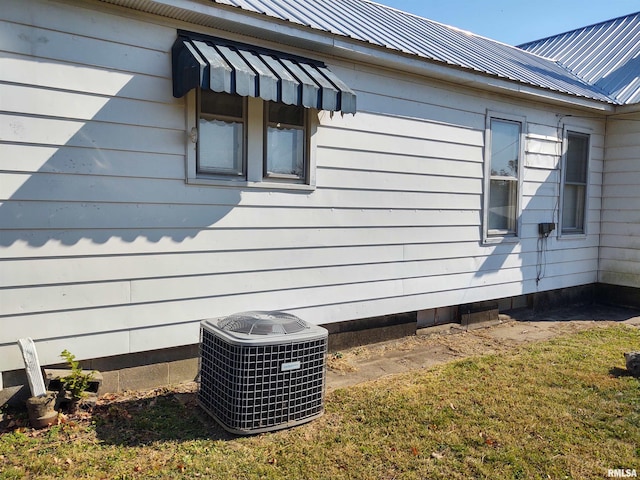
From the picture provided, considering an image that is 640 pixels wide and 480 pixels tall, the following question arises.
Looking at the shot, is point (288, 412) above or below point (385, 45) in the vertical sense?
below

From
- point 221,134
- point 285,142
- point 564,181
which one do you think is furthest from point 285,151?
point 564,181

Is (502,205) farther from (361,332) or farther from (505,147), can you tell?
(361,332)

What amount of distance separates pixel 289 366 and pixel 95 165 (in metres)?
2.12

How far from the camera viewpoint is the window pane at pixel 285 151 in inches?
182

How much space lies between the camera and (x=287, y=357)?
340 centimetres

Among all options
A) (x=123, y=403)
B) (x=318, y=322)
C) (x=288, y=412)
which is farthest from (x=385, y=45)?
(x=123, y=403)

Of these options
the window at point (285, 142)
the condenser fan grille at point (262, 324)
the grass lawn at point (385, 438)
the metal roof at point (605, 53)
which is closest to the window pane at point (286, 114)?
the window at point (285, 142)

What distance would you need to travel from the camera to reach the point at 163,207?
4043mm

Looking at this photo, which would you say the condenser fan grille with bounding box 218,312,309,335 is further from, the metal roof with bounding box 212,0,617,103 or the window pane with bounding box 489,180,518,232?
the window pane with bounding box 489,180,518,232

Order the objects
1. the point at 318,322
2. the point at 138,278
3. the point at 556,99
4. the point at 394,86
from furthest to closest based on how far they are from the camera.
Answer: the point at 556,99, the point at 394,86, the point at 318,322, the point at 138,278

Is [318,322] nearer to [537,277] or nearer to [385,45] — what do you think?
[385,45]

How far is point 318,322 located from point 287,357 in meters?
1.60

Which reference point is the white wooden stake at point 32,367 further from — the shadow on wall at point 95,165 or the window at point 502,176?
the window at point 502,176

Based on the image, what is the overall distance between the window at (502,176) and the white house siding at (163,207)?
1.73ft
